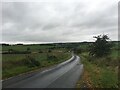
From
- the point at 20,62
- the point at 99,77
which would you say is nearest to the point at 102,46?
the point at 20,62

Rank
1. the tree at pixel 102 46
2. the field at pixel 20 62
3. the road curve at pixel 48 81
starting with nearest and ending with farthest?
the road curve at pixel 48 81 < the field at pixel 20 62 < the tree at pixel 102 46

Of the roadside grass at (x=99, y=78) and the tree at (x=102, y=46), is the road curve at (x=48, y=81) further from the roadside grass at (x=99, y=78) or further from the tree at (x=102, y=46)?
the tree at (x=102, y=46)

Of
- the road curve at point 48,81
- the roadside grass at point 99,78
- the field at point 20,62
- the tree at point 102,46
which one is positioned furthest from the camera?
the tree at point 102,46

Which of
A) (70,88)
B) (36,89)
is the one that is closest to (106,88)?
(70,88)

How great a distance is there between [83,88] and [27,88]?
333 centimetres

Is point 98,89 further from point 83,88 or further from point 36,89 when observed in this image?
point 36,89

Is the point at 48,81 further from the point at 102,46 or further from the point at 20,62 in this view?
the point at 102,46

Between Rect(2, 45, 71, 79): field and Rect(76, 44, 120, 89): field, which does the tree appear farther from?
Rect(76, 44, 120, 89): field

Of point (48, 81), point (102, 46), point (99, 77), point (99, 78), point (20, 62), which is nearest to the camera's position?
point (48, 81)

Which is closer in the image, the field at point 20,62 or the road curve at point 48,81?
the road curve at point 48,81

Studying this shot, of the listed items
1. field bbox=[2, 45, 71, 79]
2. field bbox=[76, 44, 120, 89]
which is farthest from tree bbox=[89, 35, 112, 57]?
field bbox=[76, 44, 120, 89]

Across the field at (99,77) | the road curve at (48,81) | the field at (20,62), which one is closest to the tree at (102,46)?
the field at (20,62)

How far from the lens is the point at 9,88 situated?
14.5m

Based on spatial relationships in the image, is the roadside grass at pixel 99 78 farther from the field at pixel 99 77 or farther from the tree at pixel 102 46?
the tree at pixel 102 46
